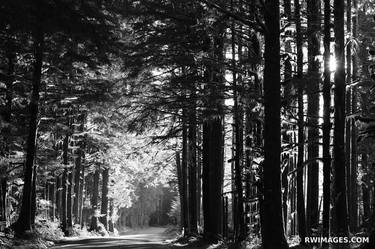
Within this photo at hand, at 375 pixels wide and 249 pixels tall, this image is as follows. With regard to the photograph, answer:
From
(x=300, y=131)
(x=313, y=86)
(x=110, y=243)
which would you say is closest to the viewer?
(x=313, y=86)

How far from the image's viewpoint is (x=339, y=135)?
1025 cm

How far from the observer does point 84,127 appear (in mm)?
30859

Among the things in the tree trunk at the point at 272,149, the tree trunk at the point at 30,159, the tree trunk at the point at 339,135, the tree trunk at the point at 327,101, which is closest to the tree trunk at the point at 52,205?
the tree trunk at the point at 30,159

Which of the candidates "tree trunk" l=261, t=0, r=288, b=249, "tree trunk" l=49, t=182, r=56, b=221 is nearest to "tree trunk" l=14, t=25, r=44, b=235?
"tree trunk" l=261, t=0, r=288, b=249

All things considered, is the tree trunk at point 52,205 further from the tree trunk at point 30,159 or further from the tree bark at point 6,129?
the tree trunk at point 30,159

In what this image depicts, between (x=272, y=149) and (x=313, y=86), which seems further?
(x=313, y=86)

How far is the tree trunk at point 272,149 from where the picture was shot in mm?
10023

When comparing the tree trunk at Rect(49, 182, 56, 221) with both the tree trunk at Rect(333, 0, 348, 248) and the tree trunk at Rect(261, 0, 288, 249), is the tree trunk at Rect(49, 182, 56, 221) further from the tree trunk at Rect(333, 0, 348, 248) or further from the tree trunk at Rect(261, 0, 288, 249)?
the tree trunk at Rect(333, 0, 348, 248)

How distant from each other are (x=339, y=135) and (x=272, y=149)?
158 centimetres

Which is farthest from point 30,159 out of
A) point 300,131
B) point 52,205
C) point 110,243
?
point 52,205

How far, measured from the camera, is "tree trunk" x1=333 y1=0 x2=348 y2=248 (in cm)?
997

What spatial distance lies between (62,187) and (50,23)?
871 inches

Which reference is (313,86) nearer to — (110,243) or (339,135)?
(339,135)

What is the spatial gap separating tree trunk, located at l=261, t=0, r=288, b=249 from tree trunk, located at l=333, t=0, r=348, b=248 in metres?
1.27
